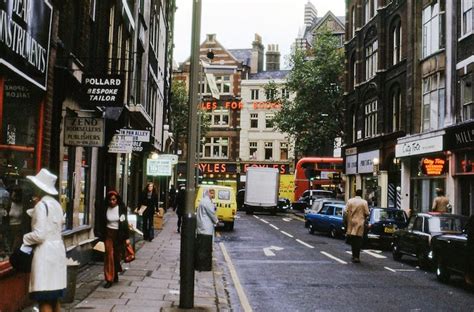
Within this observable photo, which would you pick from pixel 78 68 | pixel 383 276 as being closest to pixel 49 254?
pixel 78 68

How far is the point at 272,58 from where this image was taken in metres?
78.8

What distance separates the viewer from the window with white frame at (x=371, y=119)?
1449 inches

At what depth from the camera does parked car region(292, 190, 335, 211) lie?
4574 cm

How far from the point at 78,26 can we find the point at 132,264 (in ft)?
17.9

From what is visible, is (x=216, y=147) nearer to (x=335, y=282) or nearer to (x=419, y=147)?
(x=419, y=147)

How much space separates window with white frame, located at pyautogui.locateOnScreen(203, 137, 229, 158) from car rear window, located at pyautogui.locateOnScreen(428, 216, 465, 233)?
189ft

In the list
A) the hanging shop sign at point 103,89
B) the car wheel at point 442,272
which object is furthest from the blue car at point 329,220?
the hanging shop sign at point 103,89

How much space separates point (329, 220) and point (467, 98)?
725cm

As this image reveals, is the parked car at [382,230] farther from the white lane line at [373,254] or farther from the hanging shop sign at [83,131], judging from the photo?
the hanging shop sign at [83,131]

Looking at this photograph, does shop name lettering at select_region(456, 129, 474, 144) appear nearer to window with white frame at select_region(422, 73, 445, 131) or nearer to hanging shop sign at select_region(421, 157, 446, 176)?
hanging shop sign at select_region(421, 157, 446, 176)

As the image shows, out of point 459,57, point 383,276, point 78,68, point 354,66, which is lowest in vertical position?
point 383,276

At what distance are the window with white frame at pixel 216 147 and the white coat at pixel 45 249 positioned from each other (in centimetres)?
6622

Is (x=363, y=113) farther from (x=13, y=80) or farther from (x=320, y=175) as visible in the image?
(x=13, y=80)

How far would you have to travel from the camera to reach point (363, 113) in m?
39.0
